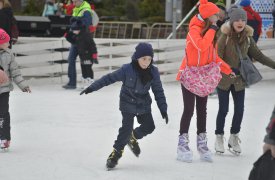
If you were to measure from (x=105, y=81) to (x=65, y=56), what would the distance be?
668 centimetres

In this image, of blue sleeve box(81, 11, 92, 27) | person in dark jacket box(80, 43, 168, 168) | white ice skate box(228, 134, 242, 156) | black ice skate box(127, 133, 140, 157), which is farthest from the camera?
blue sleeve box(81, 11, 92, 27)

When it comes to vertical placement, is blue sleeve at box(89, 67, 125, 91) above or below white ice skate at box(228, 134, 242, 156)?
above

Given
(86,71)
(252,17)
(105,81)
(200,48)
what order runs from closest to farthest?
(105,81), (200,48), (86,71), (252,17)

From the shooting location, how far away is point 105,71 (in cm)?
1243

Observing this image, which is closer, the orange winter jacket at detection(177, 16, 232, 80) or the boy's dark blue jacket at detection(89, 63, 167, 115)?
the boy's dark blue jacket at detection(89, 63, 167, 115)

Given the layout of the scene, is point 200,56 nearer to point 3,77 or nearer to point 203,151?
point 203,151

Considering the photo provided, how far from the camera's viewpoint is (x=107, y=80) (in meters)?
5.70

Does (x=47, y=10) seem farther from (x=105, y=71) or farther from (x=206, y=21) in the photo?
(x=206, y=21)

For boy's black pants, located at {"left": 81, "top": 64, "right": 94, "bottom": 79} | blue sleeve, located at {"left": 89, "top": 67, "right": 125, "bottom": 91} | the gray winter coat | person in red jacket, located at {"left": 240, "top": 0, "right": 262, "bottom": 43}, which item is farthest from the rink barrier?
blue sleeve, located at {"left": 89, "top": 67, "right": 125, "bottom": 91}

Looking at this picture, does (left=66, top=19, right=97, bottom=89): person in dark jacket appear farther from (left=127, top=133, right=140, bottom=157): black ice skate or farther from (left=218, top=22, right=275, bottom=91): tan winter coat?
(left=127, top=133, right=140, bottom=157): black ice skate

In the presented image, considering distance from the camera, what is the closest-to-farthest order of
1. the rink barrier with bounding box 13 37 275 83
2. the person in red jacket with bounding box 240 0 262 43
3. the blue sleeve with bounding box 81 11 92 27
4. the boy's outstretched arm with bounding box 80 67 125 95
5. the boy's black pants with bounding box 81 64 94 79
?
the boy's outstretched arm with bounding box 80 67 125 95 < the blue sleeve with bounding box 81 11 92 27 < the boy's black pants with bounding box 81 64 94 79 < the person in red jacket with bounding box 240 0 262 43 < the rink barrier with bounding box 13 37 275 83

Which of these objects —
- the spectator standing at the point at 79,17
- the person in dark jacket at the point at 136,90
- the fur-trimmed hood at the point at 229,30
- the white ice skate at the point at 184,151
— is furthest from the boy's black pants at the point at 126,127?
the spectator standing at the point at 79,17

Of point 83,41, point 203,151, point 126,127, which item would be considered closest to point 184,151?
point 203,151

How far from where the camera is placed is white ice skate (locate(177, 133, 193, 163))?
6227mm
